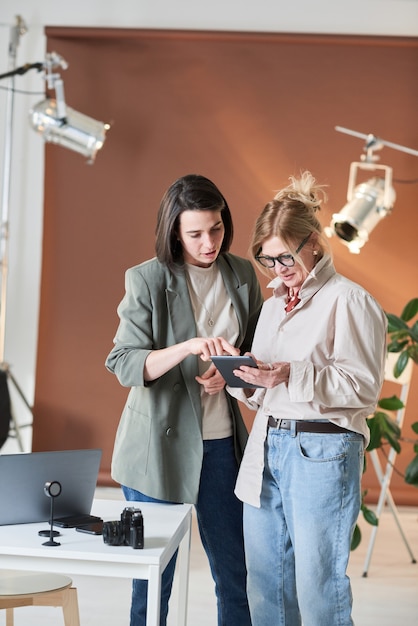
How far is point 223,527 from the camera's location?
8.25 ft

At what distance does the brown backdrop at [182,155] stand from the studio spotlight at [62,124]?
44cm

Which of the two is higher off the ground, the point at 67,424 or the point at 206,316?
the point at 206,316

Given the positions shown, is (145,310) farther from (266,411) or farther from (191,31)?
(191,31)

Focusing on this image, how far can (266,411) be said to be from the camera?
2.24m

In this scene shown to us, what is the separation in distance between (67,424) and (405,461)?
7.24 ft

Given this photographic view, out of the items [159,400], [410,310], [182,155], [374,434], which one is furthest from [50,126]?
[159,400]

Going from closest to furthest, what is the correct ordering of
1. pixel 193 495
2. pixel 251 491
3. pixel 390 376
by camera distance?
pixel 251 491 < pixel 193 495 < pixel 390 376

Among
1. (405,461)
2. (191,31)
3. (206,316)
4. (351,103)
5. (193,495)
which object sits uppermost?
(191,31)

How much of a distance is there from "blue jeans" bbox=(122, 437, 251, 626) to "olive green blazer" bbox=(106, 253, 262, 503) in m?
0.05

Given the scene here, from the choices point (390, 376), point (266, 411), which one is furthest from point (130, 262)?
point (266, 411)

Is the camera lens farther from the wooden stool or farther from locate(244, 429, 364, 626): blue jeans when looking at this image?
the wooden stool

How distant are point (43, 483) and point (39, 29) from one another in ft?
13.7

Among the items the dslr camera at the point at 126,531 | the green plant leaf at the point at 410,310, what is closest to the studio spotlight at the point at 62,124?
the green plant leaf at the point at 410,310

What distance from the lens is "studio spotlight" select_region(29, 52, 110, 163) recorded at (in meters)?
4.96
